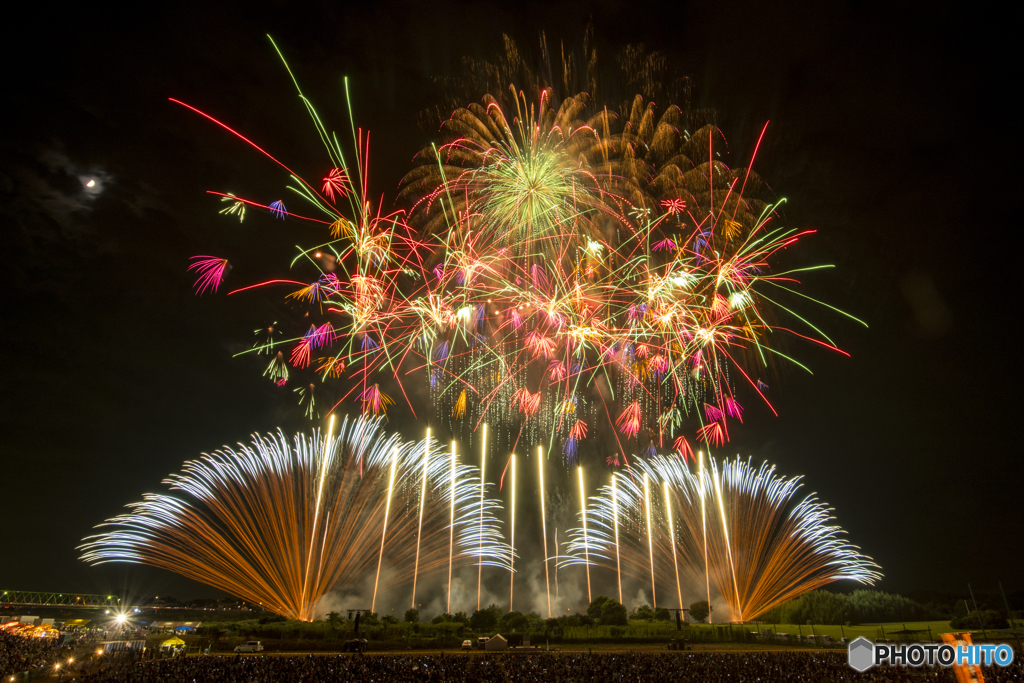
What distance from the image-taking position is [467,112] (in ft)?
69.3

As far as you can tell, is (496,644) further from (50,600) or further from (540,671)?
(50,600)

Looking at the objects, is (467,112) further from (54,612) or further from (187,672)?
(54,612)

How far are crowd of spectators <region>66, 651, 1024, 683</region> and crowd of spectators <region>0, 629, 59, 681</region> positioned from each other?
14.4ft

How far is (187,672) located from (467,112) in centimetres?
2378

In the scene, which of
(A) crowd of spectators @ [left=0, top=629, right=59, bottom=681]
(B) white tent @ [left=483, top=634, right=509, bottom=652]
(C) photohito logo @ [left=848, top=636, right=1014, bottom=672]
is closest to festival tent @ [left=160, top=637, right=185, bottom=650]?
(A) crowd of spectators @ [left=0, top=629, right=59, bottom=681]

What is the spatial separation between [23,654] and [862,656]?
38492 mm

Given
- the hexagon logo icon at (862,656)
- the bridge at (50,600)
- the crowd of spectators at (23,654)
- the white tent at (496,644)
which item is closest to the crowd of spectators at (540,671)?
the hexagon logo icon at (862,656)

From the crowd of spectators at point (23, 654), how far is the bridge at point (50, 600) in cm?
4184

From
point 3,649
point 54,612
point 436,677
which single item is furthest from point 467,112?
point 54,612

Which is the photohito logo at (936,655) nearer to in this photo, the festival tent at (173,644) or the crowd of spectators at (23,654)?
the crowd of spectators at (23,654)

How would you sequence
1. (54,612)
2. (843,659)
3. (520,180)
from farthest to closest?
(54,612), (843,659), (520,180)

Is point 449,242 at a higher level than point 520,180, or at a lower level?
lower

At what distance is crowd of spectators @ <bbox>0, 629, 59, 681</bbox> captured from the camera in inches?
912

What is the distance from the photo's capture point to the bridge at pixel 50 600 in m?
61.2
